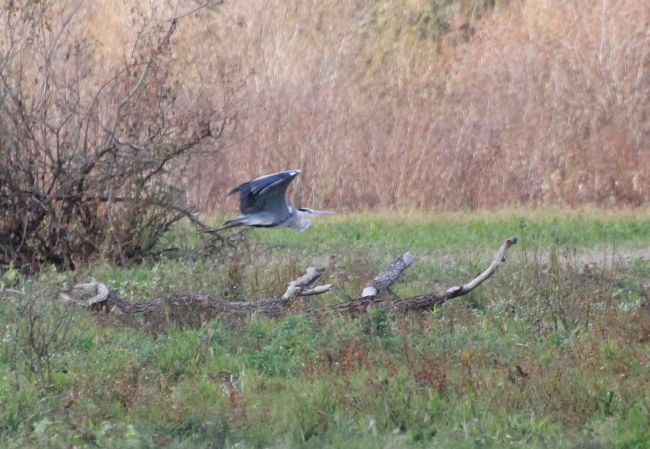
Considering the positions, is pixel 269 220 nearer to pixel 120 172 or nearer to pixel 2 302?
pixel 120 172

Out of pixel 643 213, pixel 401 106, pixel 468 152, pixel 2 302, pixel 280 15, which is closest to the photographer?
pixel 2 302

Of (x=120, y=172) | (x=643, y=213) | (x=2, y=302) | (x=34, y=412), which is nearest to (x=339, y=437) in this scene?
(x=34, y=412)

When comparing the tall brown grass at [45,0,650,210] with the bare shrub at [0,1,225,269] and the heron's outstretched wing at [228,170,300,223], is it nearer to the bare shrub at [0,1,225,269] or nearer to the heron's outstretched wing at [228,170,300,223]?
the heron's outstretched wing at [228,170,300,223]

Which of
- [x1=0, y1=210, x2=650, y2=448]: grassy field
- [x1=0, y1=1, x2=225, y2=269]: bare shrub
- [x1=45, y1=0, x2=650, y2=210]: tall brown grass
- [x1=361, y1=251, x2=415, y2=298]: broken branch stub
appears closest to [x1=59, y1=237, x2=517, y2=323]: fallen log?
[x1=361, y1=251, x2=415, y2=298]: broken branch stub

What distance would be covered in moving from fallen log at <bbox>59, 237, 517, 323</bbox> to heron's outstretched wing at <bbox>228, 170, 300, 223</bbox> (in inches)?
102

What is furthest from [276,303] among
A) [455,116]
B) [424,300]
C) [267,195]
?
[455,116]

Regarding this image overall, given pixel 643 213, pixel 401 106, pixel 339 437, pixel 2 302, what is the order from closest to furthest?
pixel 339 437 < pixel 2 302 < pixel 643 213 < pixel 401 106

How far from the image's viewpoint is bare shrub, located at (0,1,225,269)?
1084 cm

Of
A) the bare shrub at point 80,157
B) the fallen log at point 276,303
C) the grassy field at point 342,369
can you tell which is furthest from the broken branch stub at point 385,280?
the bare shrub at point 80,157

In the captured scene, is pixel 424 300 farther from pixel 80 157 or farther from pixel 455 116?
pixel 455 116

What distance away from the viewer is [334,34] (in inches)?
813

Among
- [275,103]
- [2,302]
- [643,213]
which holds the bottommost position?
[643,213]

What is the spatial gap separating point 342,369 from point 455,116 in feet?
40.4

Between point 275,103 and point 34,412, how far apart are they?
42.0 ft
